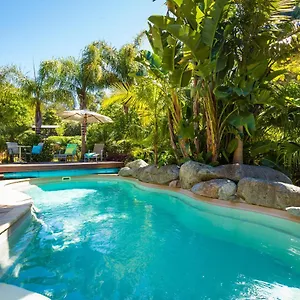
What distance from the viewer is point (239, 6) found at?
25.7 ft

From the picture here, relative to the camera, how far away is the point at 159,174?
32.3 ft

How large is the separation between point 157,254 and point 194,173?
163 inches

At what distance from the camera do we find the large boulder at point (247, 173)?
289 inches

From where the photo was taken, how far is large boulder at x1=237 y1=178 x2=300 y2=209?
228 inches

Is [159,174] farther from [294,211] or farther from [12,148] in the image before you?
[12,148]

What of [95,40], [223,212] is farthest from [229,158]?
[95,40]

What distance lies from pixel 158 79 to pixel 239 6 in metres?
3.26

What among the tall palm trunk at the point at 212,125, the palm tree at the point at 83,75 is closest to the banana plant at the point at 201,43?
the tall palm trunk at the point at 212,125

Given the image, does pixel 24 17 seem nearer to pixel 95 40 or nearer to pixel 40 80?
pixel 40 80

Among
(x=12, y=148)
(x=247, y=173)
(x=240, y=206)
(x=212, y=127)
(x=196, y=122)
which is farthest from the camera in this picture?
(x=12, y=148)

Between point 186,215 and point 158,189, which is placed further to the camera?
point 158,189

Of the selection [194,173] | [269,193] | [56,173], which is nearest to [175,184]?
[194,173]

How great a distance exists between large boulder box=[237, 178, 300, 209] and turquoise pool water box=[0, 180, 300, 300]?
43cm

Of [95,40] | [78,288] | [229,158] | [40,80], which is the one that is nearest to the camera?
[78,288]
